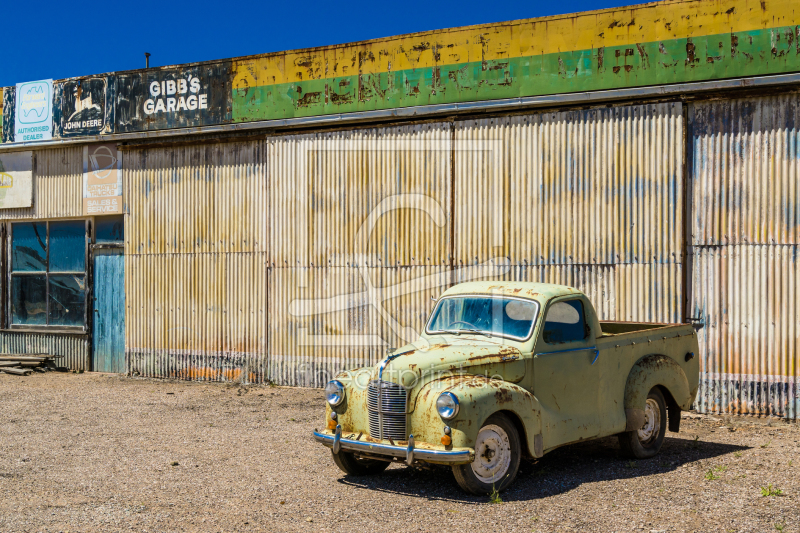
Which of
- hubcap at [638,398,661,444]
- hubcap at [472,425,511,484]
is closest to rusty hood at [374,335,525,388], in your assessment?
hubcap at [472,425,511,484]

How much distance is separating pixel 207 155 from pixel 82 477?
330 inches

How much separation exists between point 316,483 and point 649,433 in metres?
3.70

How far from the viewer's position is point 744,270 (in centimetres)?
1039

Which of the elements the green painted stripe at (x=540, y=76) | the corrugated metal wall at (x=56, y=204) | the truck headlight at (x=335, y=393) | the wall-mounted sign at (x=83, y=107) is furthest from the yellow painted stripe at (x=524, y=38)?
the truck headlight at (x=335, y=393)

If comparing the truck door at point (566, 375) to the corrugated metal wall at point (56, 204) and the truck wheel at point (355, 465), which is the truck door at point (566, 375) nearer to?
the truck wheel at point (355, 465)

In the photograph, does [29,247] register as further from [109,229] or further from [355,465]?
[355,465]

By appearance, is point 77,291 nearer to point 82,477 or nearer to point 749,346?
point 82,477

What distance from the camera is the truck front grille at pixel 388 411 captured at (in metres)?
6.41

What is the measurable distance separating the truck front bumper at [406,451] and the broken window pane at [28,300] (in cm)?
1188

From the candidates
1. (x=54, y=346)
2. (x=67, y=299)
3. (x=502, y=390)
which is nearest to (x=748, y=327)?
(x=502, y=390)

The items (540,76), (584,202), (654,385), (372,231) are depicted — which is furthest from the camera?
(372,231)

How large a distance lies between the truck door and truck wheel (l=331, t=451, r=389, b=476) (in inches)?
65.9

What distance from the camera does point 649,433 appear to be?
314 inches

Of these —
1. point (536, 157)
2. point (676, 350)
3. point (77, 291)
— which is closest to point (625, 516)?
point (676, 350)
